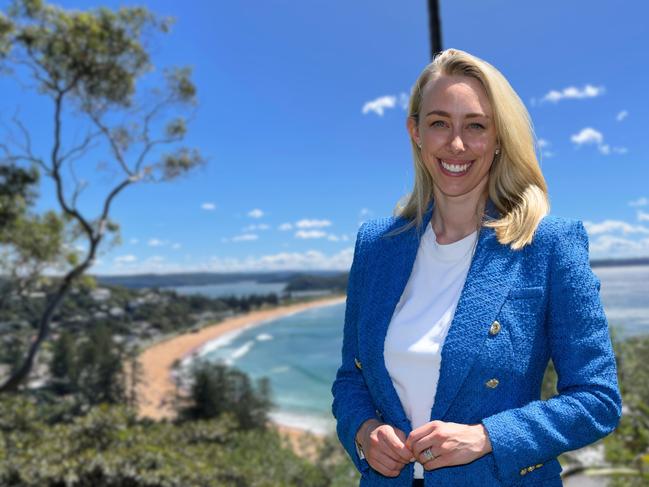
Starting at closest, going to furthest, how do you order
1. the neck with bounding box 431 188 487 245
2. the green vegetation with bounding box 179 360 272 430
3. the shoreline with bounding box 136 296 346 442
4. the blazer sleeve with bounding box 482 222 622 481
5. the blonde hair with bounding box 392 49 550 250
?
the blazer sleeve with bounding box 482 222 622 481
the blonde hair with bounding box 392 49 550 250
the neck with bounding box 431 188 487 245
the green vegetation with bounding box 179 360 272 430
the shoreline with bounding box 136 296 346 442

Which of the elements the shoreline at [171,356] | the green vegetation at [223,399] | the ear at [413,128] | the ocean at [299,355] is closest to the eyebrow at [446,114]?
the ear at [413,128]

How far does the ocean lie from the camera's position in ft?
17.6

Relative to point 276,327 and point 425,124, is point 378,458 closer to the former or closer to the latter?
point 425,124

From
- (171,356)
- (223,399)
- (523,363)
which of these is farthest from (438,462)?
(171,356)

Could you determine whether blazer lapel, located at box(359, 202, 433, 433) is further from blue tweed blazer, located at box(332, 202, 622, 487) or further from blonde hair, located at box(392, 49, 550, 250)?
blonde hair, located at box(392, 49, 550, 250)

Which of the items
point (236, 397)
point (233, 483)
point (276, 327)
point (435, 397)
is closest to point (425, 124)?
point (435, 397)

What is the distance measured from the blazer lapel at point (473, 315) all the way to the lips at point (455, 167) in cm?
15

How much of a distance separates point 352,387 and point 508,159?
1.74ft

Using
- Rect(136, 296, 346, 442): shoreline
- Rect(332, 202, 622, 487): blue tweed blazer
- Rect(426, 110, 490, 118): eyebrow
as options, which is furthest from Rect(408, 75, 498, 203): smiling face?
Rect(136, 296, 346, 442): shoreline

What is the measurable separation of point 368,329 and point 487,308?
23cm

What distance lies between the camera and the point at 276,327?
71.8 metres

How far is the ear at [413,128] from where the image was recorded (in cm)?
113

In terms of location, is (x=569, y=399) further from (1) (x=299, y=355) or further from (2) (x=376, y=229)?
(1) (x=299, y=355)

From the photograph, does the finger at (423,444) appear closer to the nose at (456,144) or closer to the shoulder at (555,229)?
the shoulder at (555,229)
